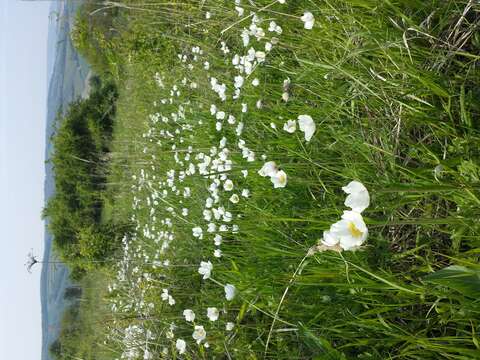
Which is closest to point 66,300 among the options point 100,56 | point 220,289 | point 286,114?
point 100,56

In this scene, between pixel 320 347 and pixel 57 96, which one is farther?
pixel 57 96

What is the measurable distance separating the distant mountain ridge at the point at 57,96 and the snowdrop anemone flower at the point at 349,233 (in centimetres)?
1100

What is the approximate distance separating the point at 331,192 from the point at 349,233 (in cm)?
83

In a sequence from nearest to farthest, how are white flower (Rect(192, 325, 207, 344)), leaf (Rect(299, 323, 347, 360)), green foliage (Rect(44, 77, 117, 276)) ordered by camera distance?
leaf (Rect(299, 323, 347, 360))
white flower (Rect(192, 325, 207, 344))
green foliage (Rect(44, 77, 117, 276))

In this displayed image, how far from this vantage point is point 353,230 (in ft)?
4.30

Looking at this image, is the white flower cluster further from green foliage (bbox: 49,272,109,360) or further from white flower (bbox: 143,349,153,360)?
green foliage (bbox: 49,272,109,360)

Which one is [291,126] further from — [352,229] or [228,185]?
[352,229]

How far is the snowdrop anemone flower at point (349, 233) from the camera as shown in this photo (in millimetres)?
1276

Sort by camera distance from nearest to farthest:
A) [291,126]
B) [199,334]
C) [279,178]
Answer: [279,178] < [291,126] < [199,334]

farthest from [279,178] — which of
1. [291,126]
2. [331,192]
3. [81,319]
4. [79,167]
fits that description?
[79,167]

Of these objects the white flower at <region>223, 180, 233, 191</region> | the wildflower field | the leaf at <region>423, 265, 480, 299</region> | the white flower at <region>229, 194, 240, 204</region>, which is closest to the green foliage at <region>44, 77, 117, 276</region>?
the wildflower field

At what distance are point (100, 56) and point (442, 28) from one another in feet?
31.5

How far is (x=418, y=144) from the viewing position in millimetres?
1773

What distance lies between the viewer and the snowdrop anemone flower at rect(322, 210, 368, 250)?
1.28 meters
